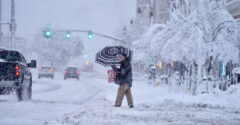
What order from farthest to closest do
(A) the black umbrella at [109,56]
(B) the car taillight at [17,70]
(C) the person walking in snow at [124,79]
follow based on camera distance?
(A) the black umbrella at [109,56] → (B) the car taillight at [17,70] → (C) the person walking in snow at [124,79]

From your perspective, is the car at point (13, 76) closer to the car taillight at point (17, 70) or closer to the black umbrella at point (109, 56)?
the car taillight at point (17, 70)

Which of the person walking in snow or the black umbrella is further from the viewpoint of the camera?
the black umbrella

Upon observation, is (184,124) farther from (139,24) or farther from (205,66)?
(139,24)

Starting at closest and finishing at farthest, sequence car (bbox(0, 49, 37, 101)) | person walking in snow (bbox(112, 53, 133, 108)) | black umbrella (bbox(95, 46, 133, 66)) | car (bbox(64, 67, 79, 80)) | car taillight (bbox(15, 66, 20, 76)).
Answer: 1. person walking in snow (bbox(112, 53, 133, 108))
2. car (bbox(0, 49, 37, 101))
3. car taillight (bbox(15, 66, 20, 76))
4. black umbrella (bbox(95, 46, 133, 66))
5. car (bbox(64, 67, 79, 80))

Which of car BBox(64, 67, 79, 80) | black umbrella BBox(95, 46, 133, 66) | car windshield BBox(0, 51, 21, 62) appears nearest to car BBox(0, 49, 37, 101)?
car windshield BBox(0, 51, 21, 62)

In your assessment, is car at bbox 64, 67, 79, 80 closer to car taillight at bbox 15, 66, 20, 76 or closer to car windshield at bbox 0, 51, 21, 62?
car windshield at bbox 0, 51, 21, 62

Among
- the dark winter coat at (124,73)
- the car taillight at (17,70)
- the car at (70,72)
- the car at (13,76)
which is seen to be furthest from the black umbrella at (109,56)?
the car at (70,72)

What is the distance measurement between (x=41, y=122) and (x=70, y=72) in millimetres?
31816

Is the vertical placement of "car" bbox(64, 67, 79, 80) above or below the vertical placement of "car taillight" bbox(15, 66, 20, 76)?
below

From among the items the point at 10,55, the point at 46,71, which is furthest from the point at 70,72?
the point at 10,55

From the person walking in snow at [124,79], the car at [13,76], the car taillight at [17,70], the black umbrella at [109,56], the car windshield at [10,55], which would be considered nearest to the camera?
the person walking in snow at [124,79]

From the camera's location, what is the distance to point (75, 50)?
337 feet

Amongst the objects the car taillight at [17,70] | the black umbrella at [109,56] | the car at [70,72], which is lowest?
the car at [70,72]

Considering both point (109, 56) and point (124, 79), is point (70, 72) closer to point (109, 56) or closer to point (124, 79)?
point (109, 56)
